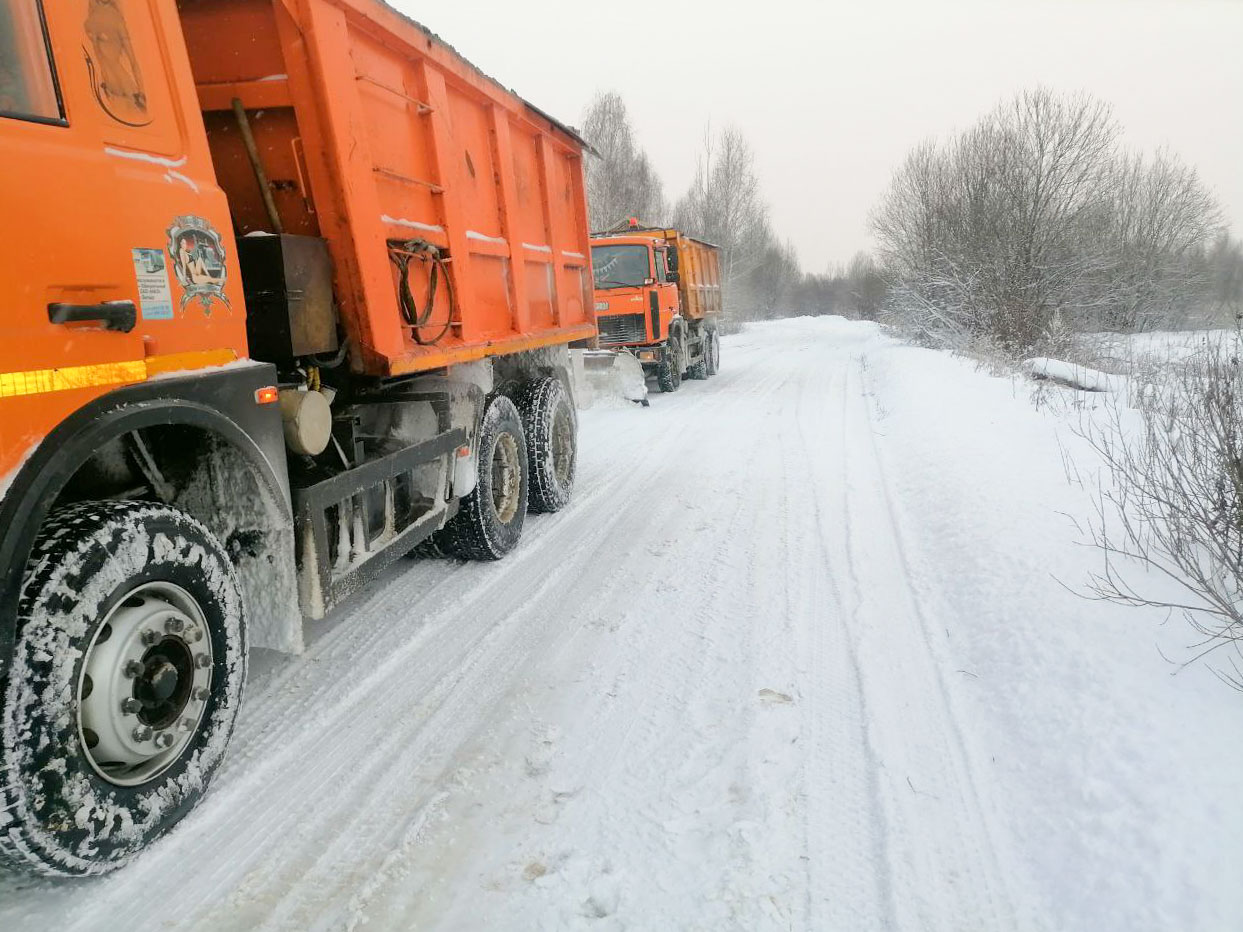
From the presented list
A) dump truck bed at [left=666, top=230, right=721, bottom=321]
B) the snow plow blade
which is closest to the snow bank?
the snow plow blade

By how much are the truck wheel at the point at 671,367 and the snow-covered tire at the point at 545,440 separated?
7484mm

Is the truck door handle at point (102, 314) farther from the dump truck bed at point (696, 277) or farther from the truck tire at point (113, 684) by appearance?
the dump truck bed at point (696, 277)

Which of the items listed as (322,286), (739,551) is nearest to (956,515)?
(739,551)

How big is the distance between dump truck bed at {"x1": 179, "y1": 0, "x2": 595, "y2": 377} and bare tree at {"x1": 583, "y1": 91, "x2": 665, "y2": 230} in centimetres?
3052

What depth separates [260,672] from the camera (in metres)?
3.41

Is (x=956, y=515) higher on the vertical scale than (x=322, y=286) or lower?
lower

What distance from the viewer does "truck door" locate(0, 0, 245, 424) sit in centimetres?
183

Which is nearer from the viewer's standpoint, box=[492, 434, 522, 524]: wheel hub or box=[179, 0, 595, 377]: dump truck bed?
box=[179, 0, 595, 377]: dump truck bed

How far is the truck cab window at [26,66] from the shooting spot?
6.09ft

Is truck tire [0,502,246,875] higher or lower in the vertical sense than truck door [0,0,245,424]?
lower

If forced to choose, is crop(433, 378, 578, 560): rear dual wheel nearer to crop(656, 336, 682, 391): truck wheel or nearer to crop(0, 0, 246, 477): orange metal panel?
crop(0, 0, 246, 477): orange metal panel

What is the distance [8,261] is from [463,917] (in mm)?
2033

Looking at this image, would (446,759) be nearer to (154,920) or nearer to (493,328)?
(154,920)

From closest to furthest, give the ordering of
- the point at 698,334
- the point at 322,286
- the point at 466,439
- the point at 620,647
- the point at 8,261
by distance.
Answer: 1. the point at 8,261
2. the point at 322,286
3. the point at 620,647
4. the point at 466,439
5. the point at 698,334
